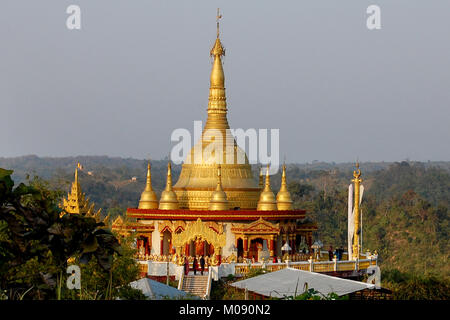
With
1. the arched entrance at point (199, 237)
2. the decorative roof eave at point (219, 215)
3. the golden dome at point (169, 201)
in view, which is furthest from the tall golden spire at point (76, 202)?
the arched entrance at point (199, 237)

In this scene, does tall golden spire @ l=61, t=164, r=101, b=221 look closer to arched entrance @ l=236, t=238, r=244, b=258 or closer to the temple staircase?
arched entrance @ l=236, t=238, r=244, b=258

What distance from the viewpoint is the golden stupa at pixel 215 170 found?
45.3 meters

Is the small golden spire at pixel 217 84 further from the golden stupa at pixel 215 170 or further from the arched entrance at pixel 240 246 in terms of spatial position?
the arched entrance at pixel 240 246

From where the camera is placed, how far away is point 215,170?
45.9m

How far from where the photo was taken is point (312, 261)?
40531mm

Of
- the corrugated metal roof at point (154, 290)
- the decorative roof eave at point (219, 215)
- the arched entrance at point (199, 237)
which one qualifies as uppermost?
the decorative roof eave at point (219, 215)

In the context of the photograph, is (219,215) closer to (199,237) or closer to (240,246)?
(199,237)

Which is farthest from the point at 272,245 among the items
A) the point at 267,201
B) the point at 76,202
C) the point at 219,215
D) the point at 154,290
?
the point at 154,290

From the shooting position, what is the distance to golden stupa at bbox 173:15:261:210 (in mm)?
45344

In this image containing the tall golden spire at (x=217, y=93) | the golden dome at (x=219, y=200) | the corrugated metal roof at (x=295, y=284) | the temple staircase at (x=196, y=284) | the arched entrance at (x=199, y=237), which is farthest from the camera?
the tall golden spire at (x=217, y=93)

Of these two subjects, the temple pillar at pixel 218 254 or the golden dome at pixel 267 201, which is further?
the golden dome at pixel 267 201

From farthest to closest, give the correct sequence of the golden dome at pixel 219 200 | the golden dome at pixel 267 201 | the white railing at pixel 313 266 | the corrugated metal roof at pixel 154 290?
the golden dome at pixel 267 201 < the golden dome at pixel 219 200 < the white railing at pixel 313 266 < the corrugated metal roof at pixel 154 290

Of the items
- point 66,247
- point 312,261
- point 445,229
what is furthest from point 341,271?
point 445,229

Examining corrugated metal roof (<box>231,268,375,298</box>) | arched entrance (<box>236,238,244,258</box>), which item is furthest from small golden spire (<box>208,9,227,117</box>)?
corrugated metal roof (<box>231,268,375,298</box>)
